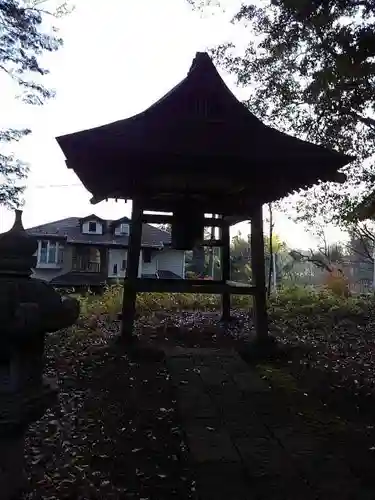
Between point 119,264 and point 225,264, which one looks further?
point 119,264

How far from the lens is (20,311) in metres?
1.85

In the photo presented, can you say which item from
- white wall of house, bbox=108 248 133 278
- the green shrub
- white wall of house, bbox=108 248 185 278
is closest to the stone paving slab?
the green shrub

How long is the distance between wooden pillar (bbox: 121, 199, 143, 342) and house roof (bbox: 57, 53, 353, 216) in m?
0.30

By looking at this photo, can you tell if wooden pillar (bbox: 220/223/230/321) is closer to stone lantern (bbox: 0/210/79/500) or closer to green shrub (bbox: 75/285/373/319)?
green shrub (bbox: 75/285/373/319)

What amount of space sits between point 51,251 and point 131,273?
64.8 feet

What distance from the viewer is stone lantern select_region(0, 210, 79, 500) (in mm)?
1885

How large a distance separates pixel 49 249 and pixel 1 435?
23.9 m

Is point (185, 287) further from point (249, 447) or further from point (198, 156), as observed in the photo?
point (249, 447)

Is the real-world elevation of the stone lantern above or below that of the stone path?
above

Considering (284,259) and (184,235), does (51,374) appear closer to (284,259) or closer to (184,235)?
(184,235)

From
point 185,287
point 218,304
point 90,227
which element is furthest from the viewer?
point 90,227

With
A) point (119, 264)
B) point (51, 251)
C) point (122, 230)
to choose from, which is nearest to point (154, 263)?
point (119, 264)

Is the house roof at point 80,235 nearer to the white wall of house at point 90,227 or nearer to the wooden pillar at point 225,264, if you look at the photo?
the white wall of house at point 90,227

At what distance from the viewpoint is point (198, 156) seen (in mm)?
5113
